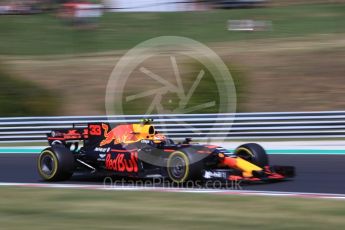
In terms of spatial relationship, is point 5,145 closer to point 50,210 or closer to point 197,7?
point 50,210

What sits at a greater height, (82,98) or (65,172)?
(82,98)

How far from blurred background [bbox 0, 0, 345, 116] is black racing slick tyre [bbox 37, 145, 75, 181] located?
10.2 meters

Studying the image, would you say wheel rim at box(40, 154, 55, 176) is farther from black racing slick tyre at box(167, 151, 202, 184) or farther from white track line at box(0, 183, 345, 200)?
black racing slick tyre at box(167, 151, 202, 184)

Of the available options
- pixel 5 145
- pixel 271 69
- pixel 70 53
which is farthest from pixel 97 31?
pixel 5 145

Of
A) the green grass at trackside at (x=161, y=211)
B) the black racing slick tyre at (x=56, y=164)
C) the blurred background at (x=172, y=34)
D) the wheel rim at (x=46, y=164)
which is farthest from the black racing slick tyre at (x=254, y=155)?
the blurred background at (x=172, y=34)

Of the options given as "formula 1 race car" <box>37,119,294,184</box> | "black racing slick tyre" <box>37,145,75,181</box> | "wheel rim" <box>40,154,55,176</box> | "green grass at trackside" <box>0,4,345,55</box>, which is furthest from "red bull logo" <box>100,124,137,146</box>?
"green grass at trackside" <box>0,4,345,55</box>

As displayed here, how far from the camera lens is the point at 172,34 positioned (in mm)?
27344

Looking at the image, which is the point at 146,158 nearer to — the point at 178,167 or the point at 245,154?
the point at 178,167

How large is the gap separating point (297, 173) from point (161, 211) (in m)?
4.46

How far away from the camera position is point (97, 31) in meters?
28.7

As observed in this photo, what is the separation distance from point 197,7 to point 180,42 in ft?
10.7

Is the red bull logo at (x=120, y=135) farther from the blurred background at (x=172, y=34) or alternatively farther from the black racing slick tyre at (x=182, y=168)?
the blurred background at (x=172, y=34)

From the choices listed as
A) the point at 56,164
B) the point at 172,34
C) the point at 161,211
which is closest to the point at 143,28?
the point at 172,34

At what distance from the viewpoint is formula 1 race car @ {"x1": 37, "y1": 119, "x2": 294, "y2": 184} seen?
10227mm
